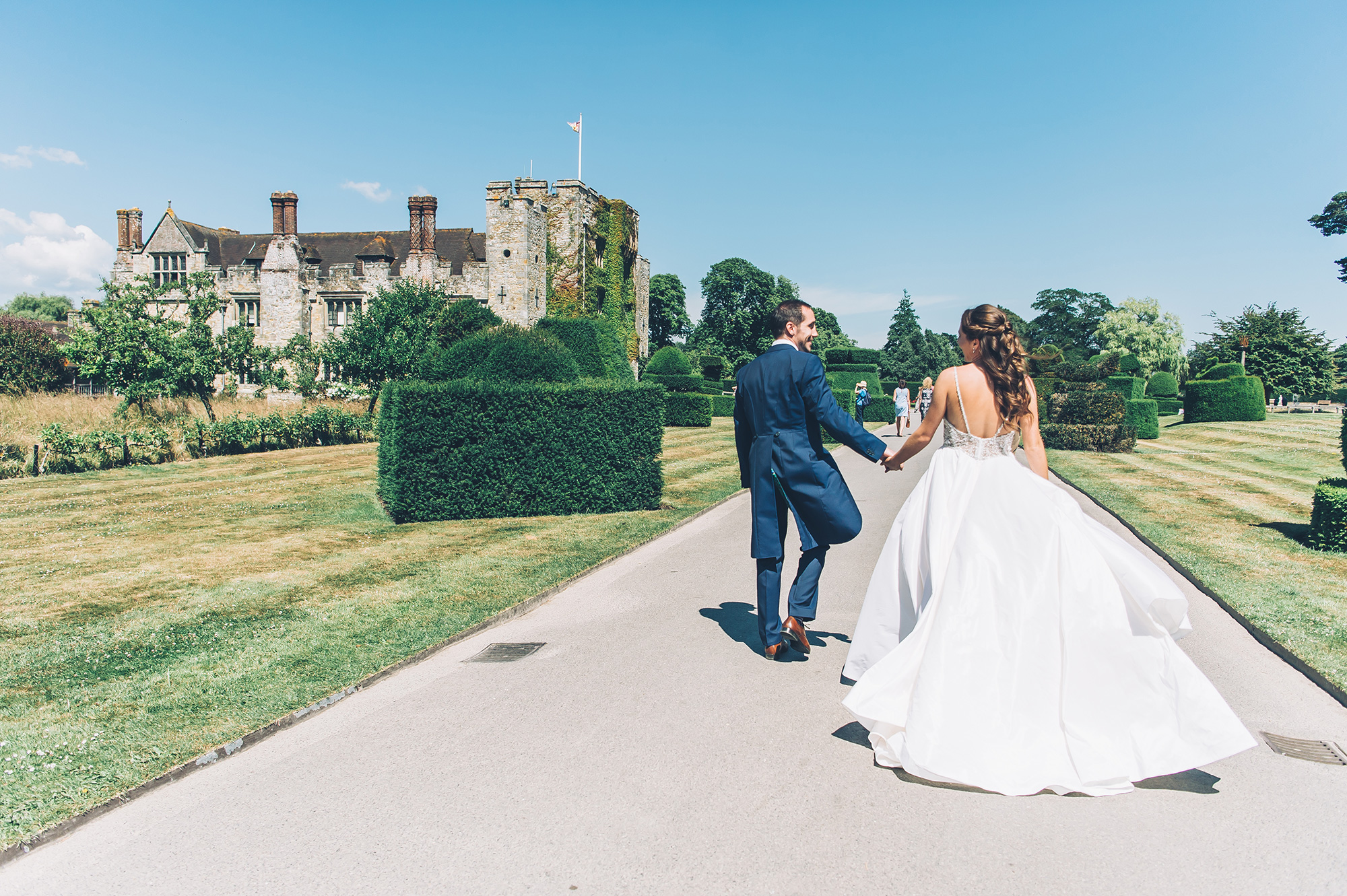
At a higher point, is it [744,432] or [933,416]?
[933,416]

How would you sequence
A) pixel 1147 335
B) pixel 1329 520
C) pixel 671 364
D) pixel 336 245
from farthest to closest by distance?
1. pixel 1147 335
2. pixel 336 245
3. pixel 671 364
4. pixel 1329 520

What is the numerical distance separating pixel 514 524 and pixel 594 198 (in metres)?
27.6

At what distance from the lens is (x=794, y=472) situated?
5.31m

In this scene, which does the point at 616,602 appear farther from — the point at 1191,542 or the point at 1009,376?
the point at 1191,542


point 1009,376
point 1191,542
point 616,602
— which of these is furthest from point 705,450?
point 1009,376

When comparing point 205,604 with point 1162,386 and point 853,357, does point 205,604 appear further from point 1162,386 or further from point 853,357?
point 1162,386

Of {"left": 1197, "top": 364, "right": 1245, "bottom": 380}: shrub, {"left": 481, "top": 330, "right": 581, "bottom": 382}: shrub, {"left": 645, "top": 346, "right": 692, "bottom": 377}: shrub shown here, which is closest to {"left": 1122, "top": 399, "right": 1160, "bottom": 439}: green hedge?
{"left": 1197, "top": 364, "right": 1245, "bottom": 380}: shrub

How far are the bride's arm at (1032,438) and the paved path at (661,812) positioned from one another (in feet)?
5.29

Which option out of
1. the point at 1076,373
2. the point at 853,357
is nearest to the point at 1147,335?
the point at 853,357

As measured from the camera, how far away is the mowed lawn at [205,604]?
4254 mm

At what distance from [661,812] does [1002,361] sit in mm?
2857

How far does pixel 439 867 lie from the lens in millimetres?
2967

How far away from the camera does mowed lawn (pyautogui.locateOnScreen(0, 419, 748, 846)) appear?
14.0 ft

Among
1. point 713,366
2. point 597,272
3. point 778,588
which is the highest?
point 597,272
